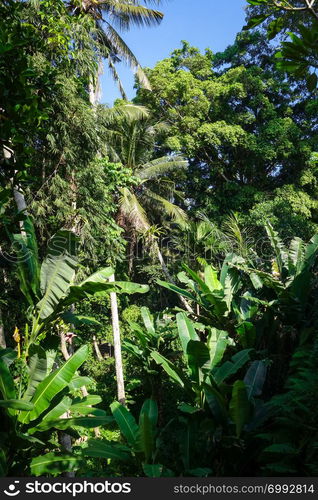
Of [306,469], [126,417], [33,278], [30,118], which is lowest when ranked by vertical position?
[306,469]

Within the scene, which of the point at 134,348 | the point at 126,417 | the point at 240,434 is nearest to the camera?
the point at 240,434

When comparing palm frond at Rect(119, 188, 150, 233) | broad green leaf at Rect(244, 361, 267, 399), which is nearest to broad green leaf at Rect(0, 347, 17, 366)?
broad green leaf at Rect(244, 361, 267, 399)

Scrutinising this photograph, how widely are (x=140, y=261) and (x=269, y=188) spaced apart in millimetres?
5989

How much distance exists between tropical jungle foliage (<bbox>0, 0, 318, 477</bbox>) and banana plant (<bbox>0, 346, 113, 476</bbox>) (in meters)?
0.02

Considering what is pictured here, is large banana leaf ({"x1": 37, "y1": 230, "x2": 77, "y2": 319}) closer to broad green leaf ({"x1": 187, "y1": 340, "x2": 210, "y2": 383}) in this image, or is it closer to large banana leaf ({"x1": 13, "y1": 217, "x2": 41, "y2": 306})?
large banana leaf ({"x1": 13, "y1": 217, "x2": 41, "y2": 306})

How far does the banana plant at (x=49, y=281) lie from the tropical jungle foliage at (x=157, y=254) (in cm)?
2

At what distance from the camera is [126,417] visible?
16.9ft

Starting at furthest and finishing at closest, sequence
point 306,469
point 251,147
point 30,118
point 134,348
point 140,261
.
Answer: point 140,261
point 251,147
point 134,348
point 306,469
point 30,118

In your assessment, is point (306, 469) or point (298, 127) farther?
point (298, 127)

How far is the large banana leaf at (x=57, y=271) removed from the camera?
467 centimetres

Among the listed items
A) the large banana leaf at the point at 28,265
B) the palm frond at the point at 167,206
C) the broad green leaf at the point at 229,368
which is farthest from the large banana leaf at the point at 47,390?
the palm frond at the point at 167,206

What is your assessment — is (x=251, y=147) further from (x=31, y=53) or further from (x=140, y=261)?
(x=31, y=53)

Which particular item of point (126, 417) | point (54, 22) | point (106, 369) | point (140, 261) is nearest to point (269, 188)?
point (140, 261)

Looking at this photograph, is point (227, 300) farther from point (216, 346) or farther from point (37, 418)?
point (37, 418)
